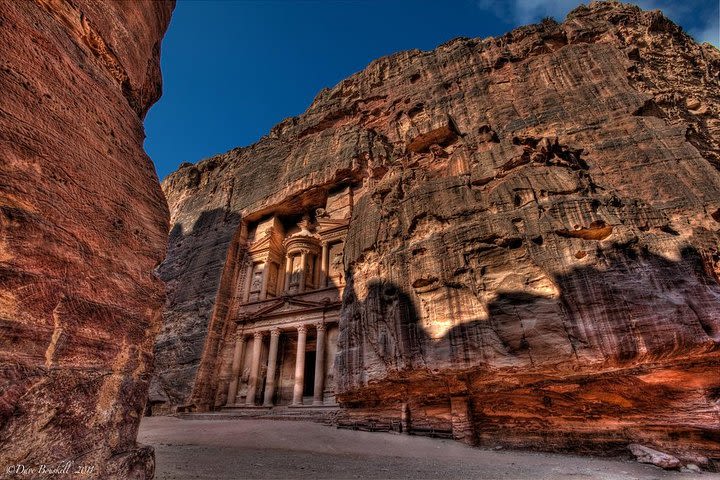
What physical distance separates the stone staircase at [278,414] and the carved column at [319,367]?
961 millimetres

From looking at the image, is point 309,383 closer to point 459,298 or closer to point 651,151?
point 459,298

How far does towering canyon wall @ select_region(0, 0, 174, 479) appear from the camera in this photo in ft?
7.72

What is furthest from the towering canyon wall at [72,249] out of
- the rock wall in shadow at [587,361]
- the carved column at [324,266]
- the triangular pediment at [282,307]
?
the carved column at [324,266]

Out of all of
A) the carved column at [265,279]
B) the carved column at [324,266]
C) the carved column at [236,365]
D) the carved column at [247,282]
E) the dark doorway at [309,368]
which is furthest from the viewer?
the carved column at [247,282]

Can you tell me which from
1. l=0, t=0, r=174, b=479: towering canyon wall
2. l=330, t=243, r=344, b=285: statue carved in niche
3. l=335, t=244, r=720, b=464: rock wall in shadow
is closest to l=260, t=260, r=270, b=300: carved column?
l=330, t=243, r=344, b=285: statue carved in niche

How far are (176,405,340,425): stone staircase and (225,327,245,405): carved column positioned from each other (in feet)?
3.12

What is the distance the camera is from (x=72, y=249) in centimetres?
282

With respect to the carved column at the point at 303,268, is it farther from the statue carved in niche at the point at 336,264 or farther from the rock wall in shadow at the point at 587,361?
the rock wall in shadow at the point at 587,361

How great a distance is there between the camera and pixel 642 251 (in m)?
8.62

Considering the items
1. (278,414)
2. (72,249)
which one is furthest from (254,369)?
(72,249)

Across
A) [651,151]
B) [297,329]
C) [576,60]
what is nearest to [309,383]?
[297,329]

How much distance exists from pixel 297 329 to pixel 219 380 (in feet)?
16.9

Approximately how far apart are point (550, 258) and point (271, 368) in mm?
15631

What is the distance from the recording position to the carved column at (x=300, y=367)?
58.9 feet
